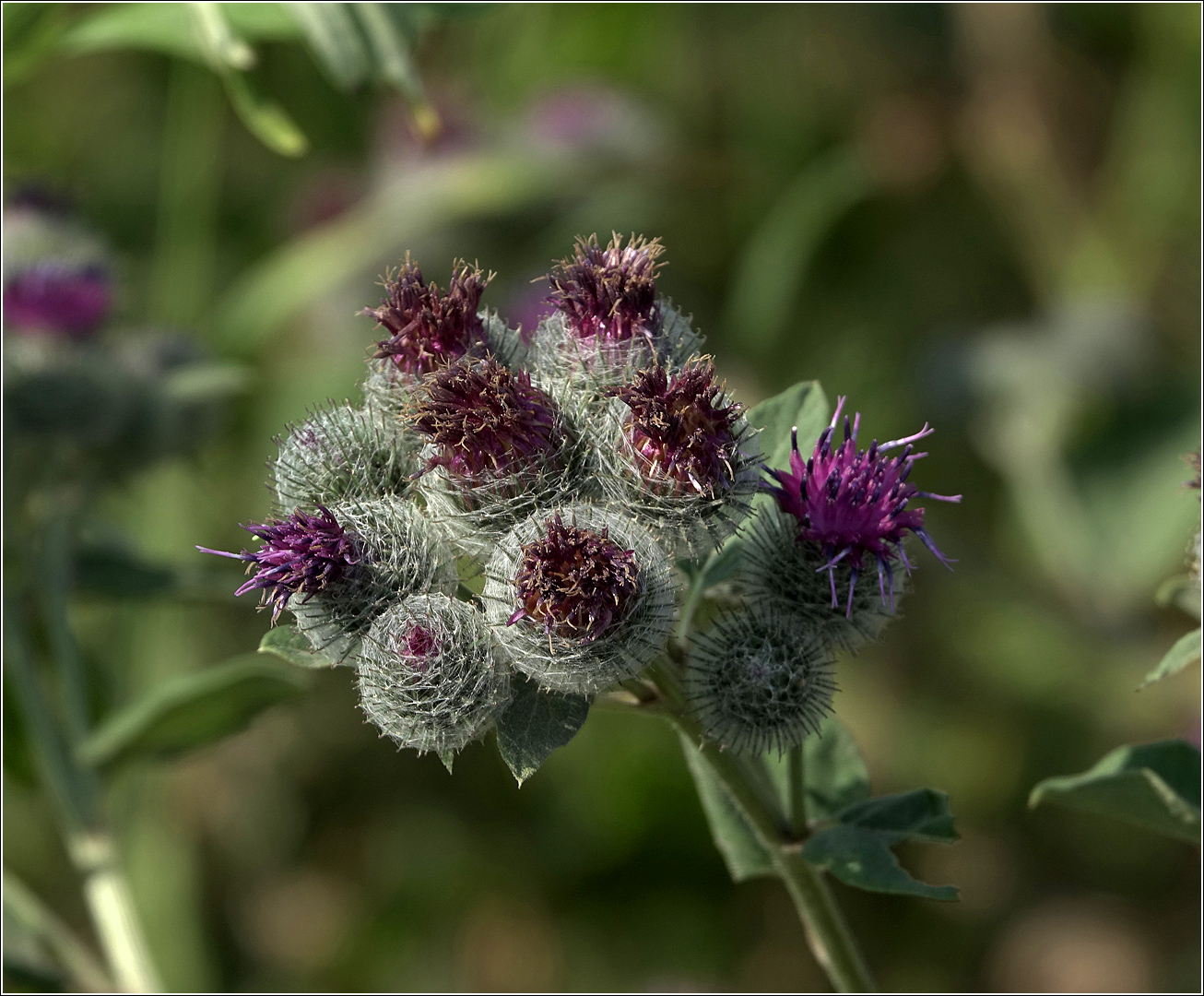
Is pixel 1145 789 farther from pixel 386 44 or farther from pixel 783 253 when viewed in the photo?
pixel 783 253

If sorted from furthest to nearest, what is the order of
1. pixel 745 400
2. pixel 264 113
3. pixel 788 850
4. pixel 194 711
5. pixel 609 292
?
1. pixel 745 400
2. pixel 194 711
3. pixel 264 113
4. pixel 788 850
5. pixel 609 292

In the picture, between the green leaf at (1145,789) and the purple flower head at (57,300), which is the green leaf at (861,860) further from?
the purple flower head at (57,300)

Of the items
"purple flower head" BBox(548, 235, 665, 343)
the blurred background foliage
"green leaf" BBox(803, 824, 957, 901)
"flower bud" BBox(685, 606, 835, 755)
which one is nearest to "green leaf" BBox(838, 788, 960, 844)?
"green leaf" BBox(803, 824, 957, 901)

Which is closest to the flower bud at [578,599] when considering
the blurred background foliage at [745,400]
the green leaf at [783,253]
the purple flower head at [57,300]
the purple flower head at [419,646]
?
the purple flower head at [419,646]

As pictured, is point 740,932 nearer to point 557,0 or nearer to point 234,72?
point 234,72

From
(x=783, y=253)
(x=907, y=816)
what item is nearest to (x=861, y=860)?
(x=907, y=816)

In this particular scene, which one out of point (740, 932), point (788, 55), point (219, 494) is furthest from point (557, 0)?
point (740, 932)
